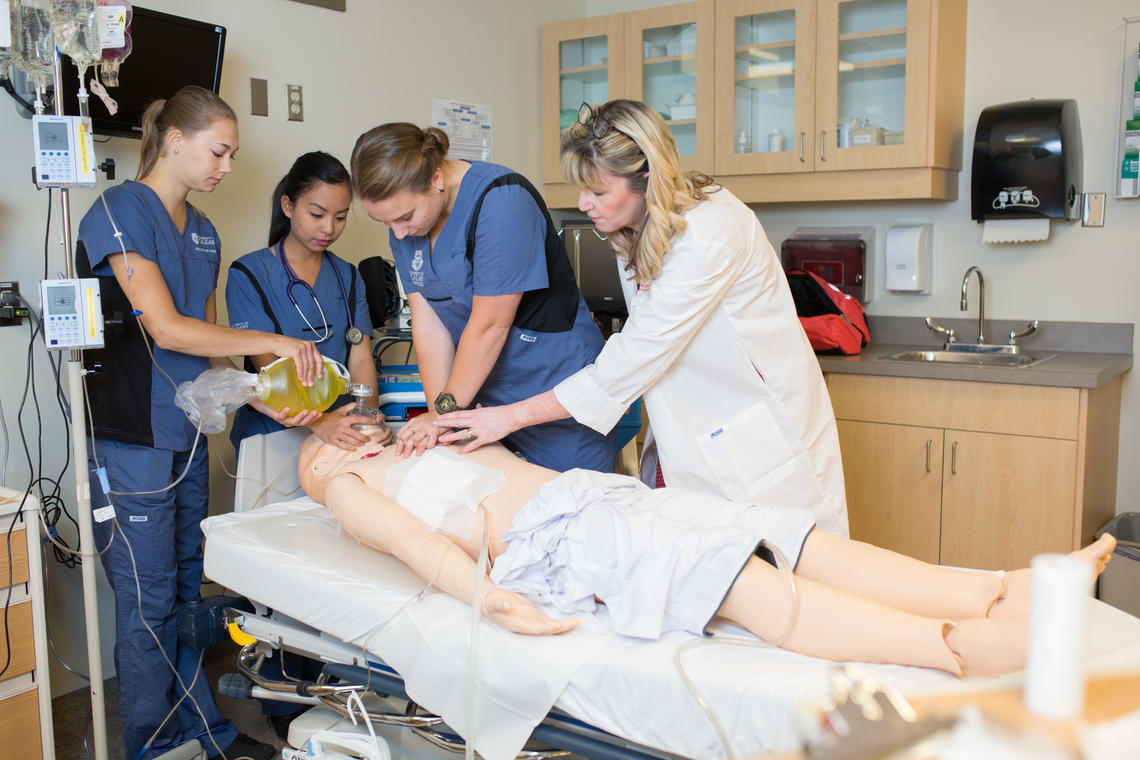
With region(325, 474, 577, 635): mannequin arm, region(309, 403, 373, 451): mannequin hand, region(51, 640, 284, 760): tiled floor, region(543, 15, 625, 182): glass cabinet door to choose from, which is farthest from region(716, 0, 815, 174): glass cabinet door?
region(51, 640, 284, 760): tiled floor

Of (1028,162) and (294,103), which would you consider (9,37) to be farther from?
(1028,162)

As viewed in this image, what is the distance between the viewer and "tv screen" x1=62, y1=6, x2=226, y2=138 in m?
2.25

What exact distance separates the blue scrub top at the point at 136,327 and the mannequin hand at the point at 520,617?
3.37ft

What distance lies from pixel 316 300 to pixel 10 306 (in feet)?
2.36

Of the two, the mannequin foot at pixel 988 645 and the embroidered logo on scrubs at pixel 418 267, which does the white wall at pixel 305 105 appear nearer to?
the embroidered logo on scrubs at pixel 418 267

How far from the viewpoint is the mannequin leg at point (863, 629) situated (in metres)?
1.20

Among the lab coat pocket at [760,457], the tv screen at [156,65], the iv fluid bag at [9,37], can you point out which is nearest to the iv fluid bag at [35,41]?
the iv fluid bag at [9,37]

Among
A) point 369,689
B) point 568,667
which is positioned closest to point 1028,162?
point 568,667

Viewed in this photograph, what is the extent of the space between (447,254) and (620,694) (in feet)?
3.43

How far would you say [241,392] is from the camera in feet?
6.69

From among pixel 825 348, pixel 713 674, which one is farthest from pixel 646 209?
pixel 825 348

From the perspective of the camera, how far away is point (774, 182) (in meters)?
3.25

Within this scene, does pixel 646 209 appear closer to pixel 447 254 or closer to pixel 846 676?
pixel 447 254

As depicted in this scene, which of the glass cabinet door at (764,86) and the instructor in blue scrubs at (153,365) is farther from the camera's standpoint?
the glass cabinet door at (764,86)
